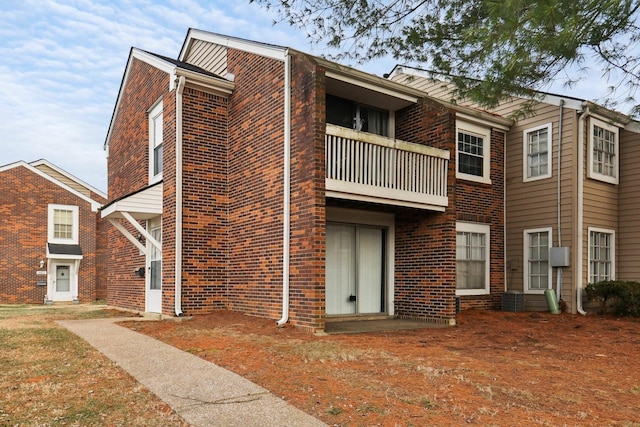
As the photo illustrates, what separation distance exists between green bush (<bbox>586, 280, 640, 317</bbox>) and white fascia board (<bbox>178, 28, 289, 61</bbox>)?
31.9 feet

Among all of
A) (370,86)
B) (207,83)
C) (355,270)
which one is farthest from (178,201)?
(370,86)

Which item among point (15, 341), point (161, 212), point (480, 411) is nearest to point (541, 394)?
point (480, 411)

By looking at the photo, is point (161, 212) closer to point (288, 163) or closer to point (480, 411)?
point (288, 163)

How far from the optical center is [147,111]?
13305 mm

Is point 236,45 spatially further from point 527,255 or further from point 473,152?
point 527,255

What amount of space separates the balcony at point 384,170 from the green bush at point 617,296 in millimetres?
5321

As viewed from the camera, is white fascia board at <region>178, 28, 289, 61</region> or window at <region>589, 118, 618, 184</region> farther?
window at <region>589, 118, 618, 184</region>

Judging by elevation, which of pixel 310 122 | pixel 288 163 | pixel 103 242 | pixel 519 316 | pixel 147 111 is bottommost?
pixel 519 316

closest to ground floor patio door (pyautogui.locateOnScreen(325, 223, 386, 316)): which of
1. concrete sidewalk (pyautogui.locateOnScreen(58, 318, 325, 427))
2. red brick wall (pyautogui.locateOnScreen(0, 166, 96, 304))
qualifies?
concrete sidewalk (pyautogui.locateOnScreen(58, 318, 325, 427))

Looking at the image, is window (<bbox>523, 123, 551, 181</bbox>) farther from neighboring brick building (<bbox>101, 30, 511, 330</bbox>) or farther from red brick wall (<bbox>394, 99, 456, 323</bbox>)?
red brick wall (<bbox>394, 99, 456, 323</bbox>)

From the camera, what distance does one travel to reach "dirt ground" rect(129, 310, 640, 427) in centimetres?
420

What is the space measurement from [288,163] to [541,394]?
19.8 feet

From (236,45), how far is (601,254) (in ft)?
36.8

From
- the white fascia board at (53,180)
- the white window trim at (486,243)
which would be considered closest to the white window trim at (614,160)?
the white window trim at (486,243)
